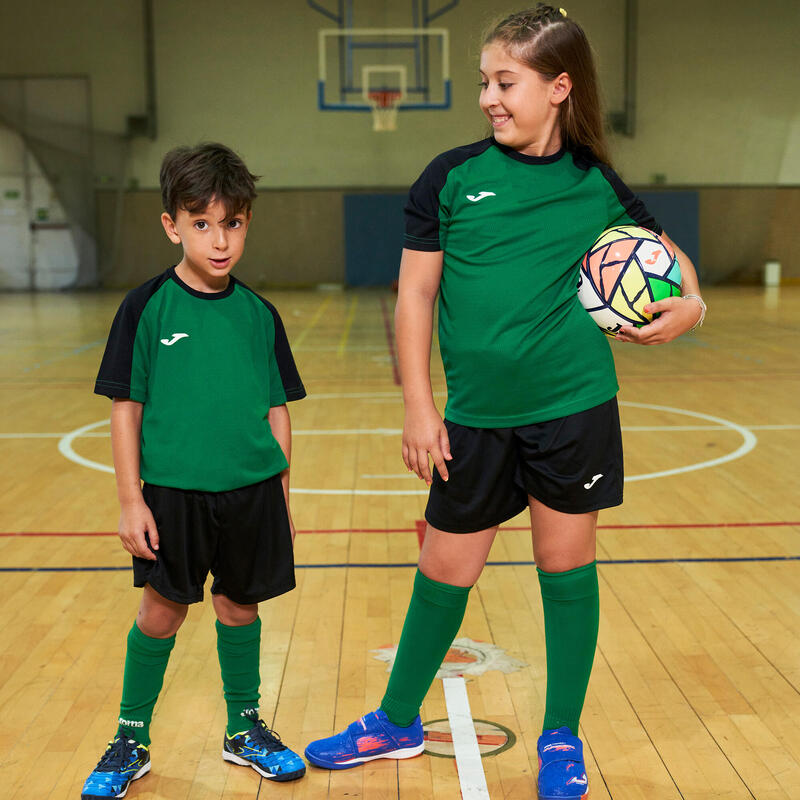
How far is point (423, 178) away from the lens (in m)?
1.85

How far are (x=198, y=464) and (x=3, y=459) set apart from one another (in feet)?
11.9

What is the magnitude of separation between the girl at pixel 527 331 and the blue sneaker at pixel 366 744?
0.29 m

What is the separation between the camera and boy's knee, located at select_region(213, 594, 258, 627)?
6.72 ft

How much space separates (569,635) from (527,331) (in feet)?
1.94

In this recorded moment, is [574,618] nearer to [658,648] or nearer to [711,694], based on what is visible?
[711,694]

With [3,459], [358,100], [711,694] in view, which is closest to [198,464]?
[711,694]

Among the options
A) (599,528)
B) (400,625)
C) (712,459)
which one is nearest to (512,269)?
(400,625)

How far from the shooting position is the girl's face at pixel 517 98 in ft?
5.90

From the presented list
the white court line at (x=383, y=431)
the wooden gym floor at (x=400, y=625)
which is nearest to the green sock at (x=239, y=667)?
the wooden gym floor at (x=400, y=625)

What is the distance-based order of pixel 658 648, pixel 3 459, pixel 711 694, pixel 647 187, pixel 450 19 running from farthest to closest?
1. pixel 647 187
2. pixel 450 19
3. pixel 3 459
4. pixel 658 648
5. pixel 711 694

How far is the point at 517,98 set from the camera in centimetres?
180

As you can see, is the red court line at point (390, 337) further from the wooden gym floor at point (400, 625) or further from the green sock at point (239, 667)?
the green sock at point (239, 667)

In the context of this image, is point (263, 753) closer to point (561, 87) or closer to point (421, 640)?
point (421, 640)

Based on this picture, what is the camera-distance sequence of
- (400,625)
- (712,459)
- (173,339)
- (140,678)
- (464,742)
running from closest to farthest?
(173,339) < (140,678) < (464,742) < (400,625) < (712,459)
